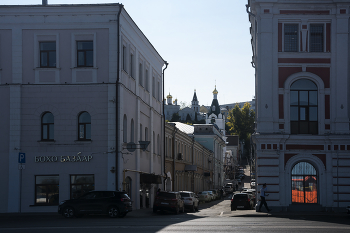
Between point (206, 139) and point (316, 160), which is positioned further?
point (206, 139)

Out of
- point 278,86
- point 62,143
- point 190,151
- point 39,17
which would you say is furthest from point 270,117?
point 190,151

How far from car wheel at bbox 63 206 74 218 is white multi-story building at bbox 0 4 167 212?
4.02m

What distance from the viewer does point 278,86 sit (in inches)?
1174

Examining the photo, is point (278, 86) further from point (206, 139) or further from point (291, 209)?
point (206, 139)

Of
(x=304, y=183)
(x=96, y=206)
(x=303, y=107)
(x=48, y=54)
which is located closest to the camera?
(x=96, y=206)

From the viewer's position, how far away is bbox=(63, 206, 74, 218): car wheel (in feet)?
77.7

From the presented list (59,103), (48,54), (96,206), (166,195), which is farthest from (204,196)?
(96,206)

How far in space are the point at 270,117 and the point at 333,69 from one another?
475cm

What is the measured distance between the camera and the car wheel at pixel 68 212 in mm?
23688

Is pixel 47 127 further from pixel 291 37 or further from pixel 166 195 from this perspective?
pixel 291 37

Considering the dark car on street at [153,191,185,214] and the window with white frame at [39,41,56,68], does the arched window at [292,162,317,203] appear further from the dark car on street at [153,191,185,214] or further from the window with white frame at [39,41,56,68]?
the window with white frame at [39,41,56,68]

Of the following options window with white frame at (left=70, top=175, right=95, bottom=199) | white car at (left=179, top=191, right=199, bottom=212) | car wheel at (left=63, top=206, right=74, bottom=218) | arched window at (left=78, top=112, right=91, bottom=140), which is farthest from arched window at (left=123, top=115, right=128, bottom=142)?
car wheel at (left=63, top=206, right=74, bottom=218)

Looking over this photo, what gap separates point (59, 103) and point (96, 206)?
24.8ft

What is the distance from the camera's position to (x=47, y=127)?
28.6m
